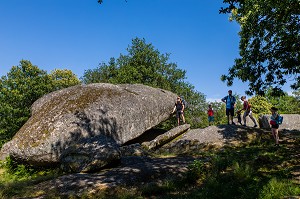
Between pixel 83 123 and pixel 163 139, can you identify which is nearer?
pixel 83 123

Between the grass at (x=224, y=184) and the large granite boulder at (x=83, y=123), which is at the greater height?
the large granite boulder at (x=83, y=123)

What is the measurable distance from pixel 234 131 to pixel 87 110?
11198mm

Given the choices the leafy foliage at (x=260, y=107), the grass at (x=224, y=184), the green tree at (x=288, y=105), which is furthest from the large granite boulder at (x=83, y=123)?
the green tree at (x=288, y=105)

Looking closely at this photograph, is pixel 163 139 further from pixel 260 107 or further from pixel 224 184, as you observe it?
pixel 260 107

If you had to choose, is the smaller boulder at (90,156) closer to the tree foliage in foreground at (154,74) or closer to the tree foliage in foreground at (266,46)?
the tree foliage in foreground at (266,46)

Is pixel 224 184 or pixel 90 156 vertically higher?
pixel 90 156

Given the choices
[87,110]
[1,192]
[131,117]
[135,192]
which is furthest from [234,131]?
[1,192]

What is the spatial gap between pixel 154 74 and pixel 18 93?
18.7m

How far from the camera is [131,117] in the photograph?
71.3 feet

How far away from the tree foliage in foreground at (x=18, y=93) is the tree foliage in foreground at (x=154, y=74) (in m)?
10.5

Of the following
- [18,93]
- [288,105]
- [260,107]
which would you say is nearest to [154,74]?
[18,93]

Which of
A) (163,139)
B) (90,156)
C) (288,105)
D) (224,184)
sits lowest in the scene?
(224,184)

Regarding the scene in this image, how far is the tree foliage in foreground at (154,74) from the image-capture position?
4053 centimetres

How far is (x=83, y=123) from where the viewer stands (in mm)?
18406
